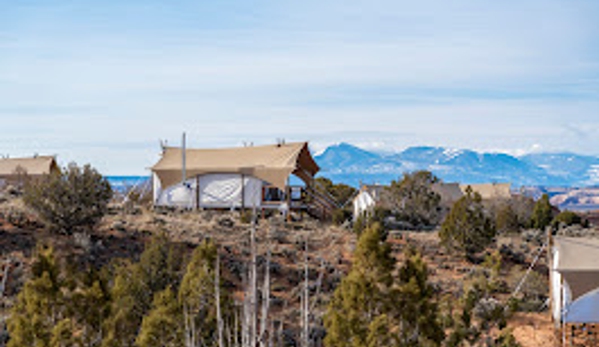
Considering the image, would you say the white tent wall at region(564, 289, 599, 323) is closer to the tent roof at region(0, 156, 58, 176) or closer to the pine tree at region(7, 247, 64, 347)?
the pine tree at region(7, 247, 64, 347)

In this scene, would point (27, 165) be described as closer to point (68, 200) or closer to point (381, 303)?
point (68, 200)

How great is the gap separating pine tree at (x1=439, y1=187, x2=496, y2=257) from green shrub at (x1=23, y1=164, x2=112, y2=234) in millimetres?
10579

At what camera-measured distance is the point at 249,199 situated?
34750 mm

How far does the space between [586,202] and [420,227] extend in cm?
17144

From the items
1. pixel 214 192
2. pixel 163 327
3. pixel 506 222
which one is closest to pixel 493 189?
pixel 506 222

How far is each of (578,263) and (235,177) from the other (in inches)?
678

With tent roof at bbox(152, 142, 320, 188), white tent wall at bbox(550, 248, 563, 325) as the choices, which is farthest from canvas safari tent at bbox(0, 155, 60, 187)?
white tent wall at bbox(550, 248, 563, 325)

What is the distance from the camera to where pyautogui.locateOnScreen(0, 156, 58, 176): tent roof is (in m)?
48.6

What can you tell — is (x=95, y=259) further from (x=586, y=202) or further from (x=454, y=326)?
(x=586, y=202)

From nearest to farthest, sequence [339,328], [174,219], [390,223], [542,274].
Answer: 1. [339,328]
2. [542,274]
3. [174,219]
4. [390,223]

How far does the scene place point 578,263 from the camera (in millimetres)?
20500

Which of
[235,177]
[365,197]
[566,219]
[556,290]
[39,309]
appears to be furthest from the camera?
[365,197]

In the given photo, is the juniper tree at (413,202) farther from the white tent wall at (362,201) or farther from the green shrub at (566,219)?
the green shrub at (566,219)

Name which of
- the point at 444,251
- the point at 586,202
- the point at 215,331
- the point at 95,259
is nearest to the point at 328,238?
the point at 444,251
